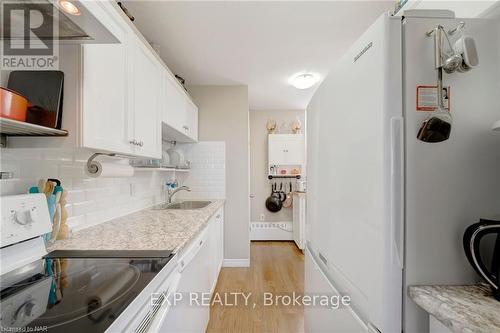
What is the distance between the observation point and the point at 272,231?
13.9ft

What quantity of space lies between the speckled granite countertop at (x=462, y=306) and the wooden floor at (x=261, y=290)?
1.44 metres

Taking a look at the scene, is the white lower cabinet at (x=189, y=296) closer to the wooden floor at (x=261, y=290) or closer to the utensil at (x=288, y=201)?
the wooden floor at (x=261, y=290)

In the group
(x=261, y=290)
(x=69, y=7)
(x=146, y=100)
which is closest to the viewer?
(x=69, y=7)

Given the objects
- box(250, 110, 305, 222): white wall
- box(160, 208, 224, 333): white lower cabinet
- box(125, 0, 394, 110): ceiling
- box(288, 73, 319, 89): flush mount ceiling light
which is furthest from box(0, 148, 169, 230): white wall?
box(250, 110, 305, 222): white wall

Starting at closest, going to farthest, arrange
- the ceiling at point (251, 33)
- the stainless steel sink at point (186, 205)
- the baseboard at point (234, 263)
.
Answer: the ceiling at point (251, 33), the stainless steel sink at point (186, 205), the baseboard at point (234, 263)

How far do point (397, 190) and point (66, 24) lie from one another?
1.25 meters

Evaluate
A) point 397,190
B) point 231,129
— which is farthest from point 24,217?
point 231,129

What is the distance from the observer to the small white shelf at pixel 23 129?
0.70 meters

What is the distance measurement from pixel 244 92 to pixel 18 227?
8.73 feet

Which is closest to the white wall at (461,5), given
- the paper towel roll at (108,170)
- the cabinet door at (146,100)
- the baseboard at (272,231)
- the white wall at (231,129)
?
the cabinet door at (146,100)

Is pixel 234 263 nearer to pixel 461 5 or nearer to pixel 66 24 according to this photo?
pixel 66 24

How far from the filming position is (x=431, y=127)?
2.32ft

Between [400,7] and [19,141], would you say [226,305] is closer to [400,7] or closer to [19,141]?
[19,141]

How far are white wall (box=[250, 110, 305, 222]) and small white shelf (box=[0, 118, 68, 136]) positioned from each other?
11.6 feet
